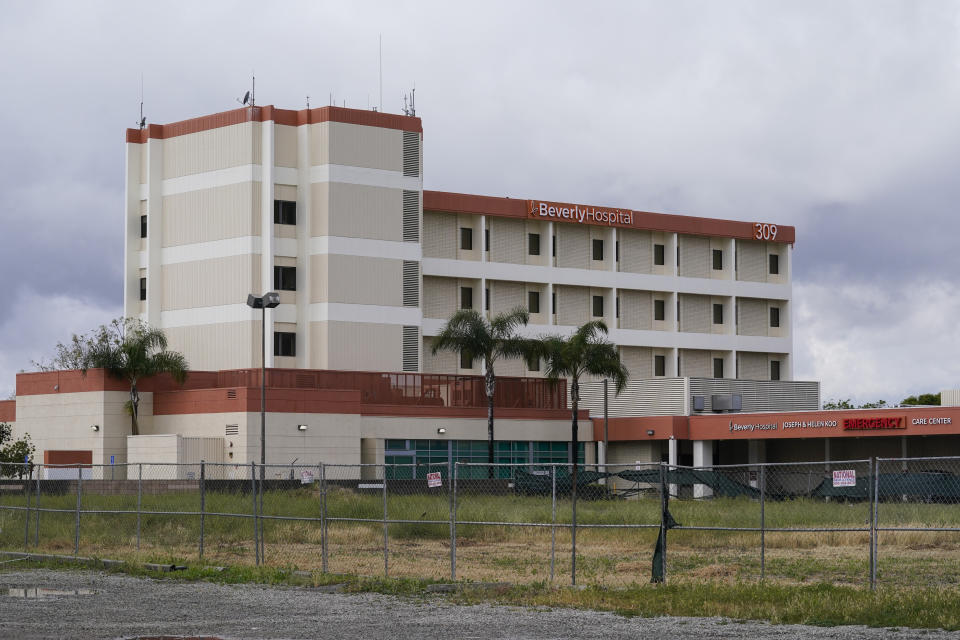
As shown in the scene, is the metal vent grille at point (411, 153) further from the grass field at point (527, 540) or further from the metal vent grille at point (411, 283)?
the grass field at point (527, 540)

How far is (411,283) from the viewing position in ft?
245

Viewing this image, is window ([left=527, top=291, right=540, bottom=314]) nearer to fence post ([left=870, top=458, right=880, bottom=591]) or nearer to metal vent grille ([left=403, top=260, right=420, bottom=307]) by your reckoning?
metal vent grille ([left=403, top=260, right=420, bottom=307])

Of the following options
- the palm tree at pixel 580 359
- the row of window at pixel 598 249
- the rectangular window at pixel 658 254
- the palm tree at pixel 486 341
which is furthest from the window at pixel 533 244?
the palm tree at pixel 486 341

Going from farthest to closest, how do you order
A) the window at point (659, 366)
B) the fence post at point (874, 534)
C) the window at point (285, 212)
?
the window at point (659, 366) < the window at point (285, 212) < the fence post at point (874, 534)

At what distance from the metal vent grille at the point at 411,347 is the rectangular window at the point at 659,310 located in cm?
1819

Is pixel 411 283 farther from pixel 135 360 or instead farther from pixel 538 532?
pixel 538 532

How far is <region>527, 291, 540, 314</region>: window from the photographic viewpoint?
8175 cm

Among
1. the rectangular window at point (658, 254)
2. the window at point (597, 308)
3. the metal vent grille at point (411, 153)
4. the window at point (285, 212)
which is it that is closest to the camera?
the window at point (285, 212)

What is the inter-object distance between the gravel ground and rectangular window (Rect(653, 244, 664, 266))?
64728 millimetres

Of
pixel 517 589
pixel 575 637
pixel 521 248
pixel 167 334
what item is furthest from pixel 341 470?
pixel 575 637

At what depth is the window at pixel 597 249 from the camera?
83.8 m

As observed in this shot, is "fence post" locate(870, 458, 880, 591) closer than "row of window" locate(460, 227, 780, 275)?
Yes

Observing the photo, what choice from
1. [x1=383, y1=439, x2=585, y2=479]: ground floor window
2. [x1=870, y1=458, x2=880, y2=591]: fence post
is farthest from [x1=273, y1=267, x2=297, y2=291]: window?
[x1=870, y1=458, x2=880, y2=591]: fence post

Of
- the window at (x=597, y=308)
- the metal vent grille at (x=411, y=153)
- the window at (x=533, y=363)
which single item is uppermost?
the metal vent grille at (x=411, y=153)
